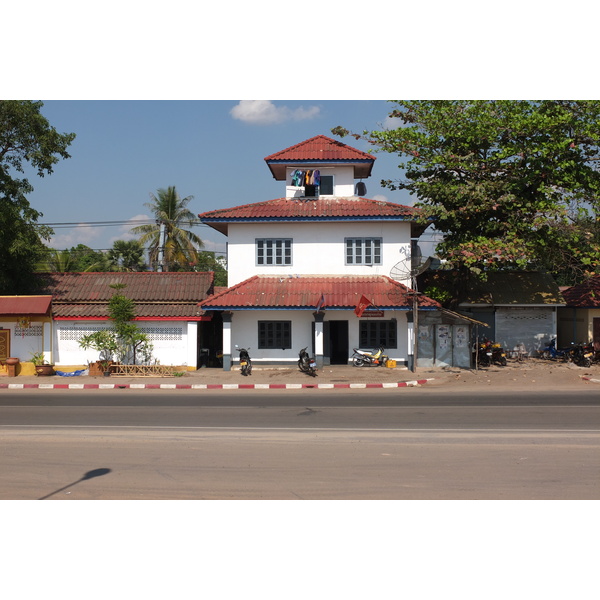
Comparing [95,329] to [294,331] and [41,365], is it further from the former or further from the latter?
[294,331]

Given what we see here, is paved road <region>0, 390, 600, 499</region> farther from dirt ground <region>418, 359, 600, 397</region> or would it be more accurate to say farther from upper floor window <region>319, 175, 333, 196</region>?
upper floor window <region>319, 175, 333, 196</region>

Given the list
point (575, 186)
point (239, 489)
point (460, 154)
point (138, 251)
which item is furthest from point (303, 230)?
point (138, 251)

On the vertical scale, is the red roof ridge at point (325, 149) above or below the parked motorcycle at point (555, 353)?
above

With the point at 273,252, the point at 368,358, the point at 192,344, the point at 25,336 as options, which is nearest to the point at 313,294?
the point at 273,252

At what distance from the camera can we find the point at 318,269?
2439 centimetres

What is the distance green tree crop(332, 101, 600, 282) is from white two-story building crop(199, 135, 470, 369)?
6.43ft

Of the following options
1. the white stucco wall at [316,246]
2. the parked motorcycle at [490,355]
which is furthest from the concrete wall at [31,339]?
the parked motorcycle at [490,355]

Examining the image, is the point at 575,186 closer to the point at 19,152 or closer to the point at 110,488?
the point at 110,488

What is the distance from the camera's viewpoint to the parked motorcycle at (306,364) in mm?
21172

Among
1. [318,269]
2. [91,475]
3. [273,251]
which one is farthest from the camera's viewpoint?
[273,251]

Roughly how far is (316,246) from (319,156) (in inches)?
163

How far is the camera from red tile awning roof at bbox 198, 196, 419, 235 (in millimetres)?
23422

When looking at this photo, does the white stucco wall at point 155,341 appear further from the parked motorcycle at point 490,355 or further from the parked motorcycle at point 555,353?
the parked motorcycle at point 555,353

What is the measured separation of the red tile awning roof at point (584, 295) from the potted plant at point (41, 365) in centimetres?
2243
